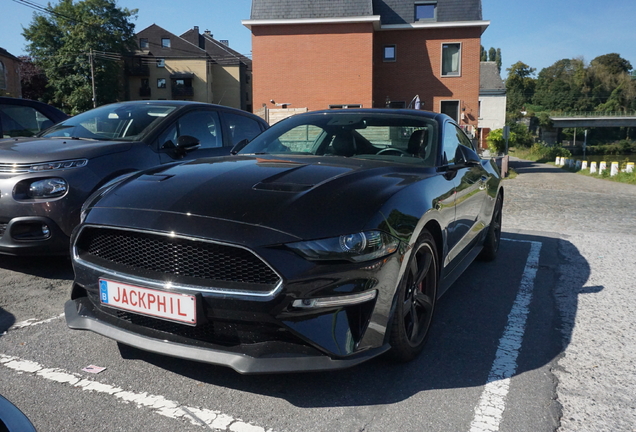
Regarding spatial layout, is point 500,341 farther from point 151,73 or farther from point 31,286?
point 151,73

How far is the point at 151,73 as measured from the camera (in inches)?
2356

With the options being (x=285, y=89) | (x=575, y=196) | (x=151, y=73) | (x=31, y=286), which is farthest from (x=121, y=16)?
(x=31, y=286)

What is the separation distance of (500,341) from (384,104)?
92.5 ft

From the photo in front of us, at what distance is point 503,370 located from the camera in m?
2.82

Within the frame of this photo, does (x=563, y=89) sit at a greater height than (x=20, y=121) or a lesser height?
greater

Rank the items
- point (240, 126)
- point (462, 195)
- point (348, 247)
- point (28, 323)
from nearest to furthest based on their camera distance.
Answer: point (348, 247) < point (28, 323) < point (462, 195) < point (240, 126)

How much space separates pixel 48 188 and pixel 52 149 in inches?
17.4

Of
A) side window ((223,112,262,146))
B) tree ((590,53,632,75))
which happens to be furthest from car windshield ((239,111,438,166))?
tree ((590,53,632,75))

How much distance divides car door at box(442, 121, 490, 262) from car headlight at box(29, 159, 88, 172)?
2.84 m

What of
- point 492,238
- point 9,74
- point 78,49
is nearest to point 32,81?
point 78,49

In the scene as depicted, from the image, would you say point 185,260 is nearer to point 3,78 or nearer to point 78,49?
point 3,78

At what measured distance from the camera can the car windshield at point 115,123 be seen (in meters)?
5.05

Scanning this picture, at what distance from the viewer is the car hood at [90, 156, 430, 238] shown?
2.36 meters

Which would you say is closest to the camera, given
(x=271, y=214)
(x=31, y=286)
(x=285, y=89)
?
(x=271, y=214)
